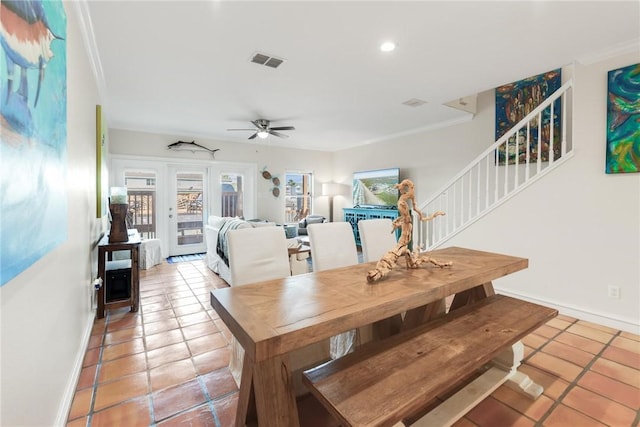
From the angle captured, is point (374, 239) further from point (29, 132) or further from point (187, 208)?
point (187, 208)

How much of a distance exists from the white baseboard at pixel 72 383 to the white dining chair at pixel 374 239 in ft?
6.73

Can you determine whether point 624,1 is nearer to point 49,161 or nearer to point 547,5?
point 547,5

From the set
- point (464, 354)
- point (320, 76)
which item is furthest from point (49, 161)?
point (320, 76)

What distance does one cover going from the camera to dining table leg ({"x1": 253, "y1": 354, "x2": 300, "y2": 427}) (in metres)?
1.11

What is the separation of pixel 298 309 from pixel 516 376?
61.8 inches

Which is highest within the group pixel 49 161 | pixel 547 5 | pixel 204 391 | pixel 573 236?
pixel 547 5

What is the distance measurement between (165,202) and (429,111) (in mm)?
5085

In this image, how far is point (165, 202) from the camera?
578cm

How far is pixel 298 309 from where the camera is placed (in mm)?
1237

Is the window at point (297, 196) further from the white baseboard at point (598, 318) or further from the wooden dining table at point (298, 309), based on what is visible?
the wooden dining table at point (298, 309)

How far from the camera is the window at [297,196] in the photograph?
7326mm

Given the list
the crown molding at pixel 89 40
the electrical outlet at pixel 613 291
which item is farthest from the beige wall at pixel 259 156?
the electrical outlet at pixel 613 291

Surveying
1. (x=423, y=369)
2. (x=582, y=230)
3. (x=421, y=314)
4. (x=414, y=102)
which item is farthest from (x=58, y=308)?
(x=414, y=102)

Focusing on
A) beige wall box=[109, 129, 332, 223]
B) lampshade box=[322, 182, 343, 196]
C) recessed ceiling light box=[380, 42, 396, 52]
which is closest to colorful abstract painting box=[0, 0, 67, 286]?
recessed ceiling light box=[380, 42, 396, 52]
